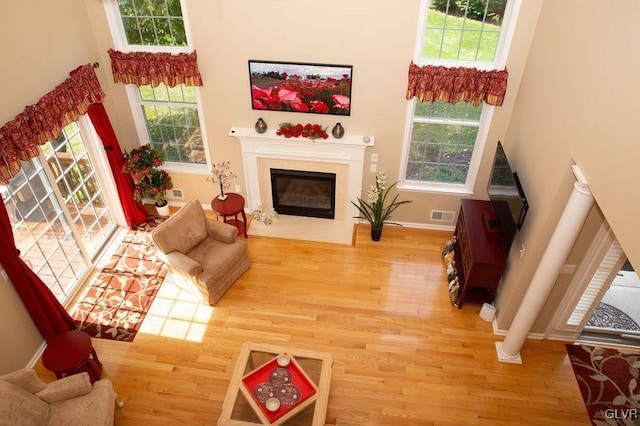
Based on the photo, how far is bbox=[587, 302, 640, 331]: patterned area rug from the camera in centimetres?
551

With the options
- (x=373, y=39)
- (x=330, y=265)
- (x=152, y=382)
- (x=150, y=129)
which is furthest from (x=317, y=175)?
(x=152, y=382)

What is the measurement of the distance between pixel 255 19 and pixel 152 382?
4564 mm

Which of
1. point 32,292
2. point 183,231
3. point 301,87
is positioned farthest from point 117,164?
point 301,87

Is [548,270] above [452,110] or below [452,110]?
below

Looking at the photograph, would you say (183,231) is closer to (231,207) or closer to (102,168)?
(231,207)

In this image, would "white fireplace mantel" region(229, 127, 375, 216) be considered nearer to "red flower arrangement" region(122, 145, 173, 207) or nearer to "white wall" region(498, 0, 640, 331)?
"red flower arrangement" region(122, 145, 173, 207)

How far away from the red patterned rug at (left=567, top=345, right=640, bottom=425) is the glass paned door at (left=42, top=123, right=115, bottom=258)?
6516 mm

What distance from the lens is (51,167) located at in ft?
17.8

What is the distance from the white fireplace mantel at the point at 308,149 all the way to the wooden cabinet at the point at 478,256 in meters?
1.64

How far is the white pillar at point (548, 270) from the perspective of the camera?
12.6 feet

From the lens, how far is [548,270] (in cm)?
438

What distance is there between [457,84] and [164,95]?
13.7 feet

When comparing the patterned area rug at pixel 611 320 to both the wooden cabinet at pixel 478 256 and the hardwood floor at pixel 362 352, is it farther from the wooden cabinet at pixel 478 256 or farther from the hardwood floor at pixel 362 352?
the wooden cabinet at pixel 478 256

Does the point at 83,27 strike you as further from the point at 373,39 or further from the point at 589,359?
the point at 589,359
